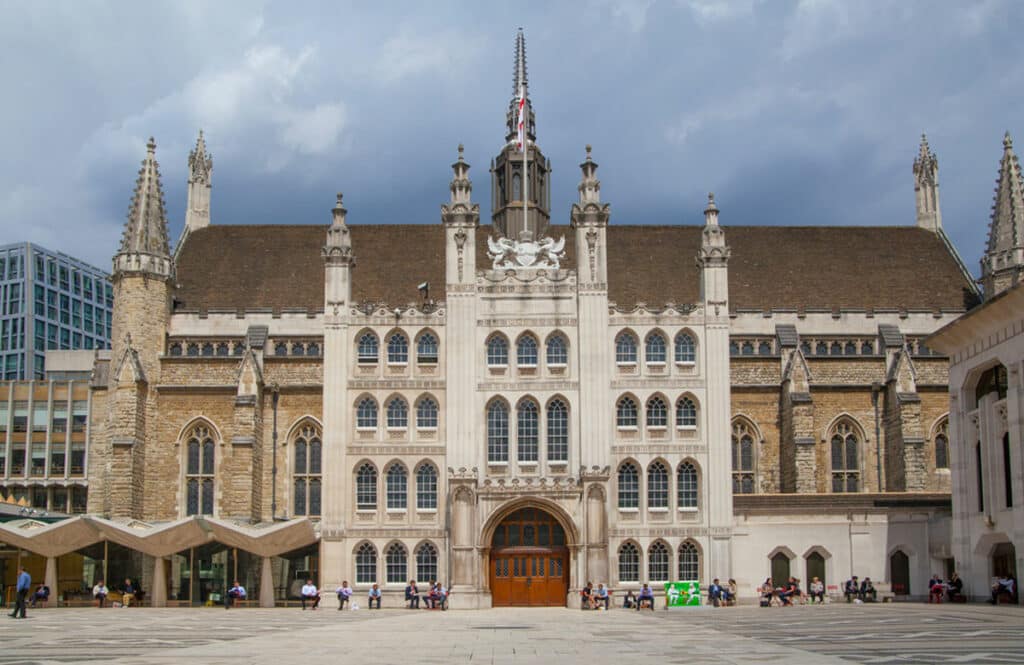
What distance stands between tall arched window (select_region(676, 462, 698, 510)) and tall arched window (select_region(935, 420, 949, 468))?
15.1m

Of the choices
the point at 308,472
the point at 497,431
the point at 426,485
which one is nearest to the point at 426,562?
the point at 426,485

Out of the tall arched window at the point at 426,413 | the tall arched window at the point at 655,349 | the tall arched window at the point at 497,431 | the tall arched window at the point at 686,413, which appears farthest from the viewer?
the tall arched window at the point at 655,349

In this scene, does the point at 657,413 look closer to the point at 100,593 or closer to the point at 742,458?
the point at 742,458

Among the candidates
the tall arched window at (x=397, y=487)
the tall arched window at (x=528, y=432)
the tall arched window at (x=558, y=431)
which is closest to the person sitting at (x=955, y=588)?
the tall arched window at (x=558, y=431)

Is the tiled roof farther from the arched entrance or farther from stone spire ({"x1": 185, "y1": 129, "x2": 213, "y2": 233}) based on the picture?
the arched entrance

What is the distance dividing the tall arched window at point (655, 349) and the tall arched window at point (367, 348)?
11183mm

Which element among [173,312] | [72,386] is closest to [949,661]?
[173,312]

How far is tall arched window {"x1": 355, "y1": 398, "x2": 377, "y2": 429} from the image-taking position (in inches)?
2116

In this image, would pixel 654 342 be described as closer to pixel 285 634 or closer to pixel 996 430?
pixel 996 430

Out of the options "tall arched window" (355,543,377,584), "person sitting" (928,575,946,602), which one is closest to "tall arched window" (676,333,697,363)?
"person sitting" (928,575,946,602)

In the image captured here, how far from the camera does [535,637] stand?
2998cm

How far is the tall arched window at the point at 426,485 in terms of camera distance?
5325cm

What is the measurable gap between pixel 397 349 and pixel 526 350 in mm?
5330

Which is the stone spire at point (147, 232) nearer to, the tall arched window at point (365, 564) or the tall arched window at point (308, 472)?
the tall arched window at point (308, 472)
